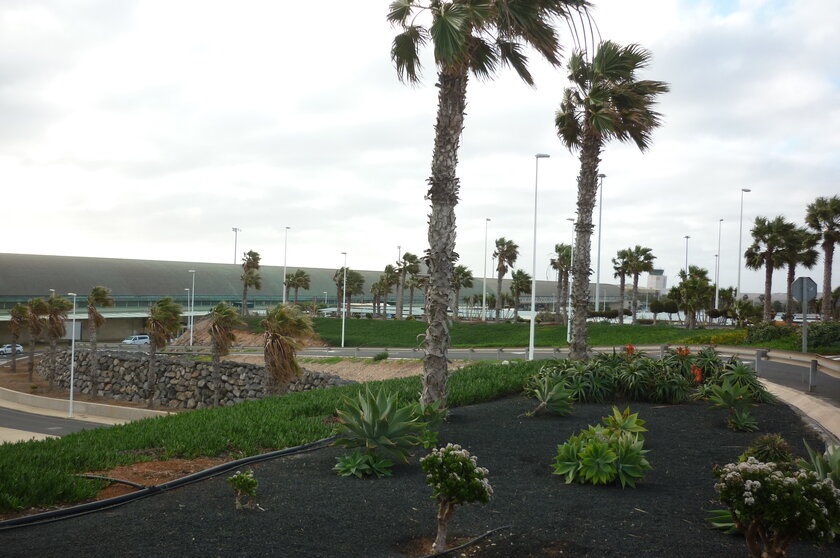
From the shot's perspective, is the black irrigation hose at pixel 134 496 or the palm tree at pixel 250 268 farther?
the palm tree at pixel 250 268

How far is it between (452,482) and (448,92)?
26.3 ft

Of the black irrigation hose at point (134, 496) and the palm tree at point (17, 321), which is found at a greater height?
the black irrigation hose at point (134, 496)

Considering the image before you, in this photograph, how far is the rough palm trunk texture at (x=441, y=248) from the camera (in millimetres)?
10969

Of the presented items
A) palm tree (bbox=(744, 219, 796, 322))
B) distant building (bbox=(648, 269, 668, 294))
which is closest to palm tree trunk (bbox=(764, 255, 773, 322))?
palm tree (bbox=(744, 219, 796, 322))

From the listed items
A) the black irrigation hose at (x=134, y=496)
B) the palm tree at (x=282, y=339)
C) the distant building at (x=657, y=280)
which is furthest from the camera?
the distant building at (x=657, y=280)

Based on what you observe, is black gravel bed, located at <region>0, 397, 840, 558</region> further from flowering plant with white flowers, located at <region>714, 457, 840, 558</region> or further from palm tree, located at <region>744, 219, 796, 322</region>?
palm tree, located at <region>744, 219, 796, 322</region>

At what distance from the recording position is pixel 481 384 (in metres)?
14.4

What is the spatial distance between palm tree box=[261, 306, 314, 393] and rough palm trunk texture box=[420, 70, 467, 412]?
18.8 m

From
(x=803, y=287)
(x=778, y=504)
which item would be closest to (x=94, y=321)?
(x=803, y=287)

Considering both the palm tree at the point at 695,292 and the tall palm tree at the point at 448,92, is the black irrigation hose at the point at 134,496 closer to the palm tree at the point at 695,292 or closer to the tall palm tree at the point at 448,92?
the tall palm tree at the point at 448,92

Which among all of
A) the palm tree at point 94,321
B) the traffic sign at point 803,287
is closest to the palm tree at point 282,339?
the traffic sign at point 803,287

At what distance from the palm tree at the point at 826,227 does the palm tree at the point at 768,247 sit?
2223 millimetres

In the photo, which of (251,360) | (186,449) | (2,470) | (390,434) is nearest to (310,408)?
(186,449)

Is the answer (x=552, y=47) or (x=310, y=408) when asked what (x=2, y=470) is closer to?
(x=310, y=408)
